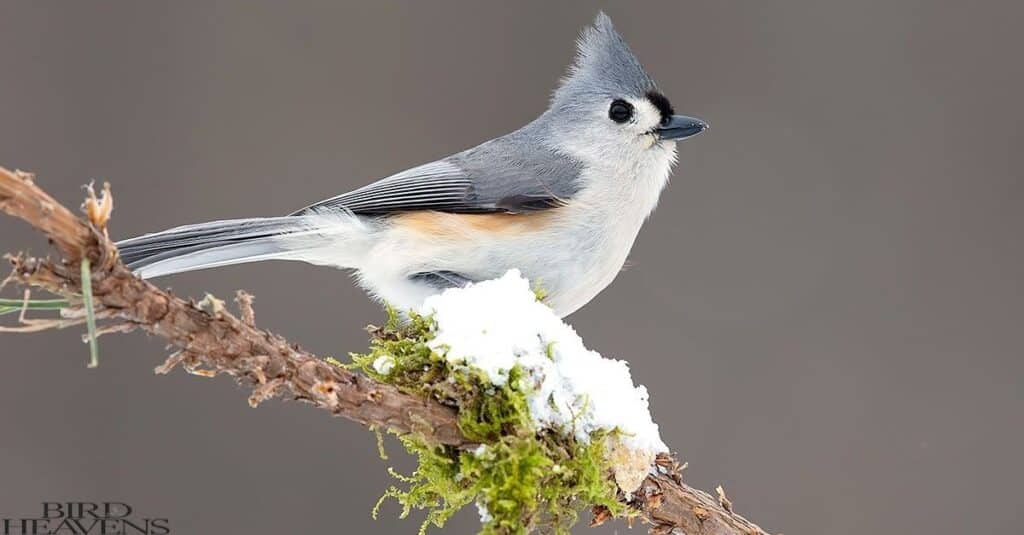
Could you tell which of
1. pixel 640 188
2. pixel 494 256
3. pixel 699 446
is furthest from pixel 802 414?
pixel 494 256

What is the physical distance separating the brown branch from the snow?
0.37 ft

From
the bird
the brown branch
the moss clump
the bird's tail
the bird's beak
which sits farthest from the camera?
the bird's beak

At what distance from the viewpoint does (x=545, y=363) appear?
158 cm

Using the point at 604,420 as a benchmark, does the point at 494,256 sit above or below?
above

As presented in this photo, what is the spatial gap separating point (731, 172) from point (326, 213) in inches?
85.6

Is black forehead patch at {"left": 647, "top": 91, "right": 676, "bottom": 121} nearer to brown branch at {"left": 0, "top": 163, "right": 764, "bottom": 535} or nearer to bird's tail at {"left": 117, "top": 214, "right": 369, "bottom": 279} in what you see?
bird's tail at {"left": 117, "top": 214, "right": 369, "bottom": 279}

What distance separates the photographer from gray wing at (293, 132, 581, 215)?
222 centimetres

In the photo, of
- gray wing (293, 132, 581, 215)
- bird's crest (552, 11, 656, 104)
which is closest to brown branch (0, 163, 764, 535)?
gray wing (293, 132, 581, 215)

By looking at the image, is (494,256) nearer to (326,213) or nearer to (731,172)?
(326,213)

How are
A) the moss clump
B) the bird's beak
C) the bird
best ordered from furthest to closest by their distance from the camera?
the bird's beak → the bird → the moss clump

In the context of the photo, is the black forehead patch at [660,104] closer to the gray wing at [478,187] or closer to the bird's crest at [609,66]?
the bird's crest at [609,66]

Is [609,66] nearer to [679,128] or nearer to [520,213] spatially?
[679,128]

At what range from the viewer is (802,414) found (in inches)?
136

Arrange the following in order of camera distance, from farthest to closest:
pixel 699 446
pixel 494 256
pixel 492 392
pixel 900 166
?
pixel 900 166, pixel 699 446, pixel 494 256, pixel 492 392
